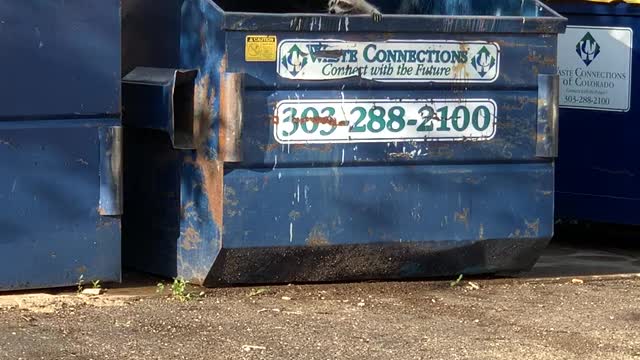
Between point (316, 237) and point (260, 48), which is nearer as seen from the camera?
point (260, 48)

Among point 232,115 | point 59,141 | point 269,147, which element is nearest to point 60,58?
point 59,141

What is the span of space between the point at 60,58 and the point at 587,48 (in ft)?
12.0

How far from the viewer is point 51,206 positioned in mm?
6629

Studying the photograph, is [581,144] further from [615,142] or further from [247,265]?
[247,265]

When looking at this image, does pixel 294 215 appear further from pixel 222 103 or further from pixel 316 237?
pixel 222 103

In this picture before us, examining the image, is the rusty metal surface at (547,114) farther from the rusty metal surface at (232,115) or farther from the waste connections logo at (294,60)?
the rusty metal surface at (232,115)

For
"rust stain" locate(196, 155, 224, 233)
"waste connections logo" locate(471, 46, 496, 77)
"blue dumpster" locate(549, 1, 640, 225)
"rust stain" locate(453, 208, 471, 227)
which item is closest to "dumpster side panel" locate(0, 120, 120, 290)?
"rust stain" locate(196, 155, 224, 233)

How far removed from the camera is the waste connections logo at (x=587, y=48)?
880 cm

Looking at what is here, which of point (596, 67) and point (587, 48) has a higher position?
point (587, 48)

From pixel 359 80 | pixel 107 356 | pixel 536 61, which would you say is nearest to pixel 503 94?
pixel 536 61

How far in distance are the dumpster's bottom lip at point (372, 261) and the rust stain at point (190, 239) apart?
156 millimetres

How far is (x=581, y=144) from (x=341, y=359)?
12.2ft

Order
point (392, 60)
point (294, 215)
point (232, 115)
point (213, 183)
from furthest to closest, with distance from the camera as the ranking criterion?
point (392, 60) < point (294, 215) < point (213, 183) < point (232, 115)

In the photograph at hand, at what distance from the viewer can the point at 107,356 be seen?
5621 mm
